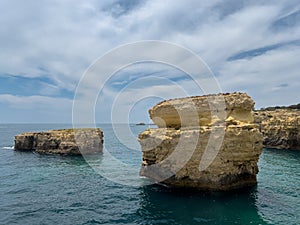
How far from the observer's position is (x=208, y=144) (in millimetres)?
28453

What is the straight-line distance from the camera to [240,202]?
85.1ft

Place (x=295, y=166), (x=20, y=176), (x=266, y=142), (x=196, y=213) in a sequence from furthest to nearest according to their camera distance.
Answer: (x=266, y=142)
(x=295, y=166)
(x=20, y=176)
(x=196, y=213)

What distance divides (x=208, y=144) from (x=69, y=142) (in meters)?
46.1

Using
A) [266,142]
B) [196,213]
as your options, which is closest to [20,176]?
[196,213]

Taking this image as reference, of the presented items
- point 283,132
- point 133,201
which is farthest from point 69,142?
point 283,132

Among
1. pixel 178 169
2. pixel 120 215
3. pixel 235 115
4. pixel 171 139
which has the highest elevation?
pixel 235 115

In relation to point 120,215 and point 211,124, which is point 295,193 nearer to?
point 211,124

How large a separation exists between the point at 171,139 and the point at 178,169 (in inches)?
140

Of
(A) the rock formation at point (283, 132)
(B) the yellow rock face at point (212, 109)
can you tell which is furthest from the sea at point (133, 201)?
(A) the rock formation at point (283, 132)

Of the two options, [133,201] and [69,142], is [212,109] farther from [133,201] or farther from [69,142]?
[69,142]

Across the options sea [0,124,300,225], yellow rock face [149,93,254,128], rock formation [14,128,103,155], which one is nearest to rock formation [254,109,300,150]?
sea [0,124,300,225]

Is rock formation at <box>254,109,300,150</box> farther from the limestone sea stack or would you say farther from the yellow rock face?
the yellow rock face

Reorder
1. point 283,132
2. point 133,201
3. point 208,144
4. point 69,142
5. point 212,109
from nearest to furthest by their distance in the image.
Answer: point 133,201 → point 208,144 → point 212,109 → point 69,142 → point 283,132

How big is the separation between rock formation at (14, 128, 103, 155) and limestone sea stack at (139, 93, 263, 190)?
37.0 m
